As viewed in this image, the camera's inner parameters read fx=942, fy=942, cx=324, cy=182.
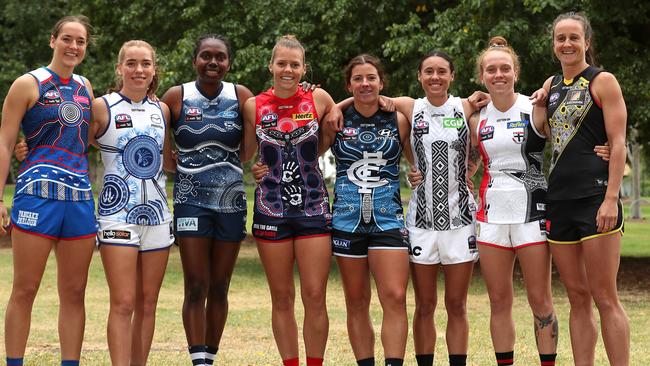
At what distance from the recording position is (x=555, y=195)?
20.8ft

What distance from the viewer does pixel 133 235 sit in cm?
641

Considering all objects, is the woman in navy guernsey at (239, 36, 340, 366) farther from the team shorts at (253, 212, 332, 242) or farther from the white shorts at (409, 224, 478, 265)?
the white shorts at (409, 224, 478, 265)

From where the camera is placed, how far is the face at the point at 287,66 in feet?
22.0

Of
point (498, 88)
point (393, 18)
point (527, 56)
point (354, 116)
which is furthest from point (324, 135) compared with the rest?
point (393, 18)

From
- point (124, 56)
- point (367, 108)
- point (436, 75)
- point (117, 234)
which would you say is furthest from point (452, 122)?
point (117, 234)

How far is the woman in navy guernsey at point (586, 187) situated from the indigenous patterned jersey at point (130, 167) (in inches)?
107

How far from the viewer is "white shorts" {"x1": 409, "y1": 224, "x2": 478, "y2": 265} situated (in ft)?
21.7

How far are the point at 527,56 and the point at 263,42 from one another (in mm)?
4253

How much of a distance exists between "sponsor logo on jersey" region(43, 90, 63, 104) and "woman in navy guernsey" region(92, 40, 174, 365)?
303 millimetres

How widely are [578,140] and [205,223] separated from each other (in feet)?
8.82

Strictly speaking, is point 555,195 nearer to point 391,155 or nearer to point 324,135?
point 391,155

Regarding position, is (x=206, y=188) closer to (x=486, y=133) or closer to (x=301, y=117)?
(x=301, y=117)

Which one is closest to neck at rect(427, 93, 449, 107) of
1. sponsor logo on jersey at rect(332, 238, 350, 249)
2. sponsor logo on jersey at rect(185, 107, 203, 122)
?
sponsor logo on jersey at rect(332, 238, 350, 249)

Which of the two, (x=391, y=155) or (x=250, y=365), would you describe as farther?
(x=250, y=365)
